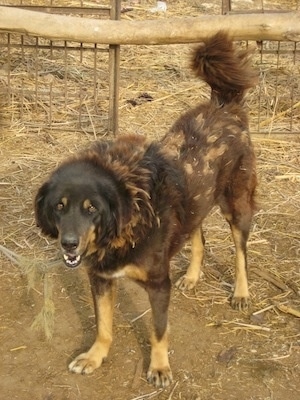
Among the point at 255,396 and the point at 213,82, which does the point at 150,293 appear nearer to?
the point at 255,396

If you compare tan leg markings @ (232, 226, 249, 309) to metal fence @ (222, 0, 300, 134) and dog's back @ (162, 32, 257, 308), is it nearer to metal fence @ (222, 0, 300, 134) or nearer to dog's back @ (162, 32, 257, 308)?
dog's back @ (162, 32, 257, 308)

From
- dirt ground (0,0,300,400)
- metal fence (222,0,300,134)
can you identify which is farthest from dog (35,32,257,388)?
metal fence (222,0,300,134)

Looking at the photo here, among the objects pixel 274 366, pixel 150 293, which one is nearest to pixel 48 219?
pixel 150 293

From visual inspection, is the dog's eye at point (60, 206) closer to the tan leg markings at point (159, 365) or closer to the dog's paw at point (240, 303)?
the tan leg markings at point (159, 365)

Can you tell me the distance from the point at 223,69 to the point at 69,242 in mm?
2002

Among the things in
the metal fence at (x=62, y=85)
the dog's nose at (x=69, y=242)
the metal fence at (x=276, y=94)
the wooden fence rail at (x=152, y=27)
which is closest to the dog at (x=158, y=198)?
the dog's nose at (x=69, y=242)

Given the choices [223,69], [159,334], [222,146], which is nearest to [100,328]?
[159,334]

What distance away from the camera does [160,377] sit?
395 centimetres

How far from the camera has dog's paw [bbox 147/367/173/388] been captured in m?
3.94

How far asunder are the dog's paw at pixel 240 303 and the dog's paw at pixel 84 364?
113 cm

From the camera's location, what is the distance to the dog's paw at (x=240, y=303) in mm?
4730

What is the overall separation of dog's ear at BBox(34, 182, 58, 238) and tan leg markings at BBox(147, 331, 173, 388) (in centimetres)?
91

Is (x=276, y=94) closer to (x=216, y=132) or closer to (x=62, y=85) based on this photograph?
(x=62, y=85)

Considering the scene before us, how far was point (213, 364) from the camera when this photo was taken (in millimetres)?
4133
